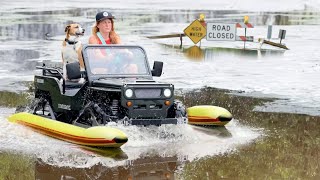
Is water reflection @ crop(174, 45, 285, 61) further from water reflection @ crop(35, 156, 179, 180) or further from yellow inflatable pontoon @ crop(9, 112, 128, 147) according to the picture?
water reflection @ crop(35, 156, 179, 180)

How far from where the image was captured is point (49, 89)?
40.0 feet

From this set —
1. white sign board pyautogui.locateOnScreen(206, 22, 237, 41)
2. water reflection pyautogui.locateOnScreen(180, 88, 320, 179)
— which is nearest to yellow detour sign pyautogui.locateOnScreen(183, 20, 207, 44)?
white sign board pyautogui.locateOnScreen(206, 22, 237, 41)

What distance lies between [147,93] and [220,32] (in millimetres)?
16394

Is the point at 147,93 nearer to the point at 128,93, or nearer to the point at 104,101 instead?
the point at 128,93

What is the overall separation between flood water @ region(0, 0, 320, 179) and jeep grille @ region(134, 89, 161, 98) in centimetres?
49

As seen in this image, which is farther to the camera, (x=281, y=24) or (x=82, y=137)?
(x=281, y=24)

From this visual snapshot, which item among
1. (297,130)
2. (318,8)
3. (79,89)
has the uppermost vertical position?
(79,89)

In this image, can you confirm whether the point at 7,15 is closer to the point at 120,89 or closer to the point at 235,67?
the point at 235,67

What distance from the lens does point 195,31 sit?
27031 mm

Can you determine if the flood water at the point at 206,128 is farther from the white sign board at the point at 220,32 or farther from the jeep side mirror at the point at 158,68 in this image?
the jeep side mirror at the point at 158,68

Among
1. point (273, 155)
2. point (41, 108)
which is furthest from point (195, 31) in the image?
point (273, 155)

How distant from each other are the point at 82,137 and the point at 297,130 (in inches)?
148

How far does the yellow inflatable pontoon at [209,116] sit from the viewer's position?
12117 mm

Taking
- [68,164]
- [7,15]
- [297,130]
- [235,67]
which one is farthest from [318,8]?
[68,164]
